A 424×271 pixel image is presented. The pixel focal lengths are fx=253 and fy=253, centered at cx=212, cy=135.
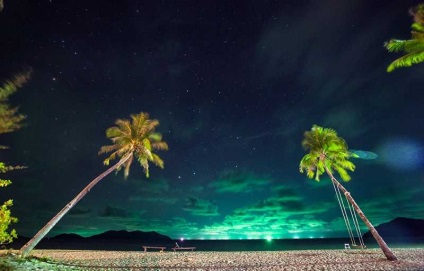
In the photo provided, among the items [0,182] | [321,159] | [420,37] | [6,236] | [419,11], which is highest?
[419,11]

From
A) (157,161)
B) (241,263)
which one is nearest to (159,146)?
(157,161)

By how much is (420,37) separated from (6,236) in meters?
25.0

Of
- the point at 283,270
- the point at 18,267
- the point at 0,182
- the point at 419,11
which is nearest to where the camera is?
the point at 0,182

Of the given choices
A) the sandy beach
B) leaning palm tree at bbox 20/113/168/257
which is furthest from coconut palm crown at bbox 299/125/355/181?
leaning palm tree at bbox 20/113/168/257

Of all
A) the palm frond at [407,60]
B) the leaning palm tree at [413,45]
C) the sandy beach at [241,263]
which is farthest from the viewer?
the palm frond at [407,60]

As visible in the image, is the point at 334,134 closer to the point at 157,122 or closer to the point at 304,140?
the point at 304,140

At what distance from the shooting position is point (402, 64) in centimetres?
1772

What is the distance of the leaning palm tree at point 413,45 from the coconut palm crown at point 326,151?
10099 millimetres

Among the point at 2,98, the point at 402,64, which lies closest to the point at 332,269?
the point at 402,64

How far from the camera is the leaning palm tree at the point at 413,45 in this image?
54.6ft

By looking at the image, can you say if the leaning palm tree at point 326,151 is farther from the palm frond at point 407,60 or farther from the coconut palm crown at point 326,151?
the palm frond at point 407,60

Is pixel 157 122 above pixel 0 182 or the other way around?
above

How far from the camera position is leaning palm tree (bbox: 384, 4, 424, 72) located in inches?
655

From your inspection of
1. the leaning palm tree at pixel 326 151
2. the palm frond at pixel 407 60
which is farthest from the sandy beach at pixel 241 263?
the palm frond at pixel 407 60
